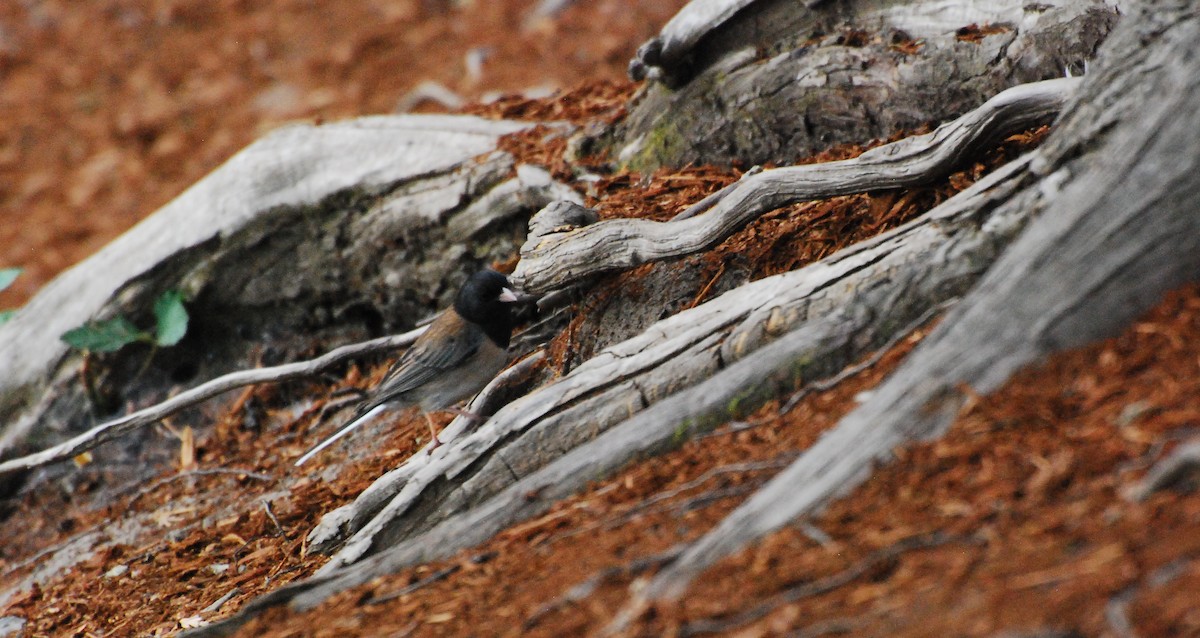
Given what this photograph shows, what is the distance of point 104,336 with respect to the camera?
18.9 ft

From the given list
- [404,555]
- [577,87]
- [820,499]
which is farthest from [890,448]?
[577,87]

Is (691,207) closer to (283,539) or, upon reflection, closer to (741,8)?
(741,8)

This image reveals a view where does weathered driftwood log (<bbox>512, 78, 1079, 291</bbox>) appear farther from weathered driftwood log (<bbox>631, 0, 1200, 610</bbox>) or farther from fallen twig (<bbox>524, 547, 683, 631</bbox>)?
fallen twig (<bbox>524, 547, 683, 631</bbox>)

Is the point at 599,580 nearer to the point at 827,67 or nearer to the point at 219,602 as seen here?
the point at 219,602

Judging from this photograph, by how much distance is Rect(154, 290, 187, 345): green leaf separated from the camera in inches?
226

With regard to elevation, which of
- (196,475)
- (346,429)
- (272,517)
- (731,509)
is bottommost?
(731,509)

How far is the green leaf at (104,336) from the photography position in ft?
18.7

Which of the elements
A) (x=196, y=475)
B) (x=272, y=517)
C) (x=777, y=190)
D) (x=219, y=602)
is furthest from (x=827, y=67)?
(x=196, y=475)

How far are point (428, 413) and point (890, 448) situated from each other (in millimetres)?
2801

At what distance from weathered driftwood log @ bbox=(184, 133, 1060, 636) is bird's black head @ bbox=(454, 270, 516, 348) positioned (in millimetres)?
1168

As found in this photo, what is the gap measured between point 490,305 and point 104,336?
7.86 ft

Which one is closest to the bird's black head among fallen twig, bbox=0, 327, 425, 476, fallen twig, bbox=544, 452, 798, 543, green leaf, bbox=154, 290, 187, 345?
fallen twig, bbox=0, 327, 425, 476

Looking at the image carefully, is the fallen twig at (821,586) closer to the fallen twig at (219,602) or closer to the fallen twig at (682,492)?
the fallen twig at (682,492)

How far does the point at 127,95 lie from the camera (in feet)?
37.7
